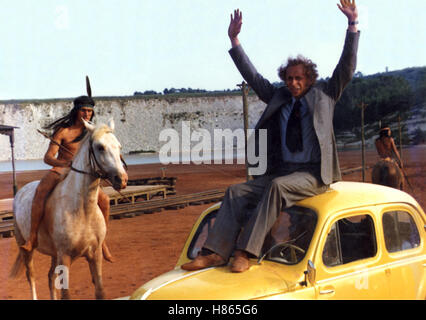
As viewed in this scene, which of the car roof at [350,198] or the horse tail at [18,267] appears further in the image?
the horse tail at [18,267]

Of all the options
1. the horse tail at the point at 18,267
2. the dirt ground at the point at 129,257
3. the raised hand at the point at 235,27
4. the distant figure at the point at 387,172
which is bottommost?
the dirt ground at the point at 129,257

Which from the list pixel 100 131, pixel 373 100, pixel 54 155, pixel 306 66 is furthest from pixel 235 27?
pixel 373 100

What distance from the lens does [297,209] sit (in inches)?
132

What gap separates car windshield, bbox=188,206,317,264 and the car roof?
8 cm

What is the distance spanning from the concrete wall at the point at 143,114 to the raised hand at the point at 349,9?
2813 inches

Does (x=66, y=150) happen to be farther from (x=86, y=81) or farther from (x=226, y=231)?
(x=226, y=231)

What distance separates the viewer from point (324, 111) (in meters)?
3.63

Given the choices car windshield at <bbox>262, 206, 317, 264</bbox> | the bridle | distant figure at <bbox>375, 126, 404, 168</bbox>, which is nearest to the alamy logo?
distant figure at <bbox>375, 126, 404, 168</bbox>

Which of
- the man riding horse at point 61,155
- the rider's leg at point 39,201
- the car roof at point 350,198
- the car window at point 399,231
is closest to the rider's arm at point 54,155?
the man riding horse at point 61,155

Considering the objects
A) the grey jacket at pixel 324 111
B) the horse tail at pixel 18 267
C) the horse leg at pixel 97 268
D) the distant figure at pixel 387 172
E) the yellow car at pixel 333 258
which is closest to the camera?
the yellow car at pixel 333 258

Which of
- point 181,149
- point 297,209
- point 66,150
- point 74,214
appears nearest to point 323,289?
point 297,209

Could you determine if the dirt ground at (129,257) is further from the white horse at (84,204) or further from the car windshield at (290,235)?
the car windshield at (290,235)

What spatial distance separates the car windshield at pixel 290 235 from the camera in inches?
127

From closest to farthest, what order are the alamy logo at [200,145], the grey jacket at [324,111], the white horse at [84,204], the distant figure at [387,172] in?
the grey jacket at [324,111] → the white horse at [84,204] → the distant figure at [387,172] → the alamy logo at [200,145]
